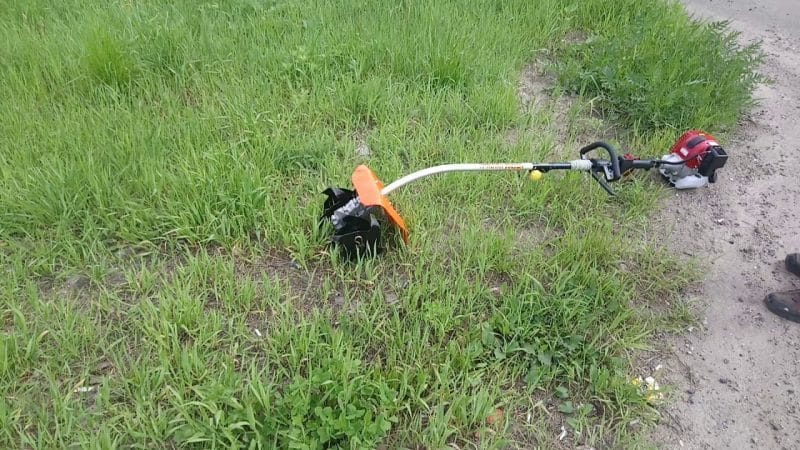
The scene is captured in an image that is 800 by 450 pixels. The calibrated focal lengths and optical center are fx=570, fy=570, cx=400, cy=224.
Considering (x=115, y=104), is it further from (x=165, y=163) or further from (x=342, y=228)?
(x=342, y=228)

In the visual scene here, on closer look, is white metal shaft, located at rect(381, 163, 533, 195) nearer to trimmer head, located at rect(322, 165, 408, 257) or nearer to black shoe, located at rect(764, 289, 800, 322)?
trimmer head, located at rect(322, 165, 408, 257)

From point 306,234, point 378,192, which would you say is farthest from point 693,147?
point 306,234

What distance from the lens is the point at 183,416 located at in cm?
194

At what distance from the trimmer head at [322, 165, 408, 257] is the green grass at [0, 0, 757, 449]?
0.34 feet

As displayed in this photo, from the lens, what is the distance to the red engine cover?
3.11 m

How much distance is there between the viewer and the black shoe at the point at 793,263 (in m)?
2.84

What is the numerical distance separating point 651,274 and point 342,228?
4.94ft

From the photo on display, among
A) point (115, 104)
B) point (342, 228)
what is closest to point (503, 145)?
point (342, 228)

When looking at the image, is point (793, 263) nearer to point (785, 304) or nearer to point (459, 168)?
point (785, 304)

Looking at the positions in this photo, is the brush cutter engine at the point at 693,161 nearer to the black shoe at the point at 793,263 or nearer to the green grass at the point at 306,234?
the green grass at the point at 306,234

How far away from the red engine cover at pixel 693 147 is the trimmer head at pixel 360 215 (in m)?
1.72

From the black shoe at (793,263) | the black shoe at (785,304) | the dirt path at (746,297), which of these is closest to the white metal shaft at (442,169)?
the dirt path at (746,297)

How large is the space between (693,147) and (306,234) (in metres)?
2.16

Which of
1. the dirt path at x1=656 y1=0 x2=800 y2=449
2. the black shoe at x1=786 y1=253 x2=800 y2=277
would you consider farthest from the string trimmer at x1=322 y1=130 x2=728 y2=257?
the black shoe at x1=786 y1=253 x2=800 y2=277
